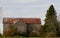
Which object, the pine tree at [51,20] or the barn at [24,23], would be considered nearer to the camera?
the pine tree at [51,20]

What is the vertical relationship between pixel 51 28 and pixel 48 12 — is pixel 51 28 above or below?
below

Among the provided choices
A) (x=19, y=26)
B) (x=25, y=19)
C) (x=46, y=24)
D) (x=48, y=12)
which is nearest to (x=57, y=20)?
(x=46, y=24)

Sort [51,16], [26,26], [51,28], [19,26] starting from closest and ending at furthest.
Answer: [51,28]
[51,16]
[19,26]
[26,26]

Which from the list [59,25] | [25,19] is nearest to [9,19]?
[25,19]

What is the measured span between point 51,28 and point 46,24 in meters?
1.84

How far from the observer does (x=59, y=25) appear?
857 inches

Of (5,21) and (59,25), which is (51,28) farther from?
(5,21)

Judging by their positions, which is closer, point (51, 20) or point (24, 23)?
point (51, 20)

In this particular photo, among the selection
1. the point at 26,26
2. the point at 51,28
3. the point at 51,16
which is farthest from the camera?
the point at 26,26

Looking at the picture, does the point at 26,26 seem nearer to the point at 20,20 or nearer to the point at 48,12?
the point at 20,20

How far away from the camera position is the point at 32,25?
1089 inches

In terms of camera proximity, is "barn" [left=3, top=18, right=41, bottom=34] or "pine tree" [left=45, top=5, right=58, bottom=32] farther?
"barn" [left=3, top=18, right=41, bottom=34]

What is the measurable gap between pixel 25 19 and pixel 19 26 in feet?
9.80

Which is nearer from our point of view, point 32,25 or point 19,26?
point 19,26
